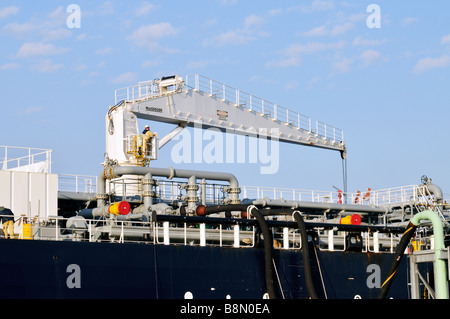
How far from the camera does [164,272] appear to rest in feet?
90.3

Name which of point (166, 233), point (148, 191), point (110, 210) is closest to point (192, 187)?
point (148, 191)

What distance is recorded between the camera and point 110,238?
92.0 ft

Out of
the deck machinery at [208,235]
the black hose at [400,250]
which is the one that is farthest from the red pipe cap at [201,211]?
the black hose at [400,250]

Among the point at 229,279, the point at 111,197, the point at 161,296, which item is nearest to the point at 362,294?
the point at 229,279

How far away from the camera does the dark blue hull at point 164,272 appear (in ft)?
81.3

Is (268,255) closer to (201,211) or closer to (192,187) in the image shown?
(201,211)

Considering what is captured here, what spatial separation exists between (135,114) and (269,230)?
10.9 meters

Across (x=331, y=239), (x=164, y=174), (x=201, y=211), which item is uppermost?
(x=164, y=174)

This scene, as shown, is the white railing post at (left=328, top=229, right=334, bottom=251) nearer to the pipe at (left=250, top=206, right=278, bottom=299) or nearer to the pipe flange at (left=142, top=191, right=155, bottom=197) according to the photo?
the pipe at (left=250, top=206, right=278, bottom=299)

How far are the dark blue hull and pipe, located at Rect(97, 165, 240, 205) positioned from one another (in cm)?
576

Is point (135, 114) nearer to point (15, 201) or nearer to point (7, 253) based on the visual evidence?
point (15, 201)

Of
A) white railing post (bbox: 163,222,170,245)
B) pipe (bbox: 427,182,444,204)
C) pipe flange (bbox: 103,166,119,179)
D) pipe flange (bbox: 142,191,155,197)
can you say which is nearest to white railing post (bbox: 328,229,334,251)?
white railing post (bbox: 163,222,170,245)

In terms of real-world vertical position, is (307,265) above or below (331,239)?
below

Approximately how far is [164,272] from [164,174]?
23.4ft
